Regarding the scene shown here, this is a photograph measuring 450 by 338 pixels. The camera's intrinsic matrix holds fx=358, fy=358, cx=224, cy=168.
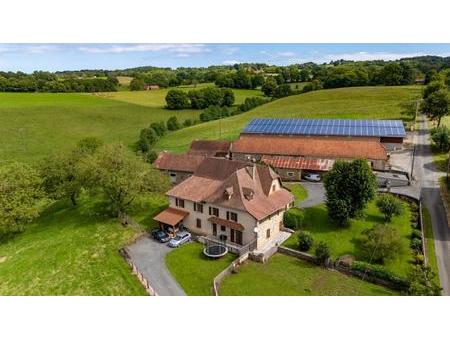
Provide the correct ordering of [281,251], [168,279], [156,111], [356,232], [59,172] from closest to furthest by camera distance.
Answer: [168,279] < [281,251] < [356,232] < [59,172] < [156,111]

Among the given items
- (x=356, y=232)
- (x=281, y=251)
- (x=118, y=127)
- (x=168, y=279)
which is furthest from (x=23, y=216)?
(x=118, y=127)

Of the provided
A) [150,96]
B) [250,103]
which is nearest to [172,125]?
[250,103]

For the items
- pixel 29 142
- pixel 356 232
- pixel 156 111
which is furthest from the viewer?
pixel 156 111

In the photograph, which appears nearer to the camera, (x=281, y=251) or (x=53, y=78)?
(x=281, y=251)

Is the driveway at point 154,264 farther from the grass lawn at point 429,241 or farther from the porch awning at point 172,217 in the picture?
the grass lawn at point 429,241

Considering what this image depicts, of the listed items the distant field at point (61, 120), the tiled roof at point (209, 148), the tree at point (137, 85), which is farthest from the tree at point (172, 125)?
the tree at point (137, 85)

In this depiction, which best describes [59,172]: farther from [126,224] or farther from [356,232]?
[356,232]

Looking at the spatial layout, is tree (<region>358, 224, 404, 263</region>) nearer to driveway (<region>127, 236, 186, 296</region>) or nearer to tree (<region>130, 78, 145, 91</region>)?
driveway (<region>127, 236, 186, 296</region>)
